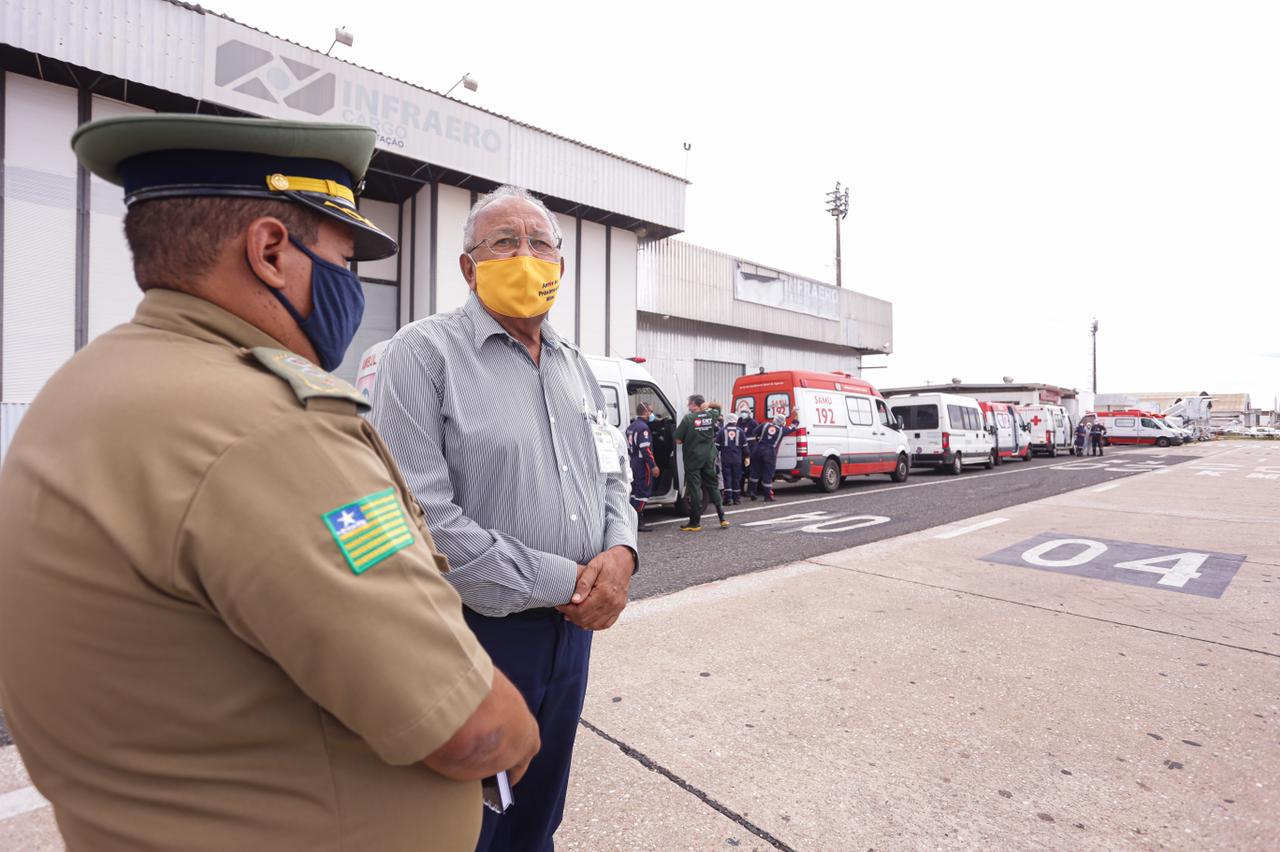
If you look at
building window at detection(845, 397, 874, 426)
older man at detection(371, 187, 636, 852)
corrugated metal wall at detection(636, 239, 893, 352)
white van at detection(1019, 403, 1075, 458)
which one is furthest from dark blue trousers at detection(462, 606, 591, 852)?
white van at detection(1019, 403, 1075, 458)

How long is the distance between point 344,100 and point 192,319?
46.5 feet

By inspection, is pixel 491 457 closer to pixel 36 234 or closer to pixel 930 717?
pixel 930 717

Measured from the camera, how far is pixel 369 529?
2.68 ft

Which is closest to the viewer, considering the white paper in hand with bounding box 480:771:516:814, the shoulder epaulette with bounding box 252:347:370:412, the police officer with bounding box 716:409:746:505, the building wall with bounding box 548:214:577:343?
the shoulder epaulette with bounding box 252:347:370:412

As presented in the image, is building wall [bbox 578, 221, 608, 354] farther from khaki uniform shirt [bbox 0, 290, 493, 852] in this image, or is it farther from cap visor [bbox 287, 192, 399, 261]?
khaki uniform shirt [bbox 0, 290, 493, 852]

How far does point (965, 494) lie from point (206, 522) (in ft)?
44.5

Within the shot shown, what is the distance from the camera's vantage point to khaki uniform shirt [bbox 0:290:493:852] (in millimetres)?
729

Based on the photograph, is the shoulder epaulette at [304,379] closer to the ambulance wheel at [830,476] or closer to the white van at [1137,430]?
the ambulance wheel at [830,476]

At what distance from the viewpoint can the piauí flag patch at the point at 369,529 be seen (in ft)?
2.57

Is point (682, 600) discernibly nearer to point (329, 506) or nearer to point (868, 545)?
point (868, 545)

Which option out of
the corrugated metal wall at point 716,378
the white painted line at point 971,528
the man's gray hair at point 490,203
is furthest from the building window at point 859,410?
the man's gray hair at point 490,203

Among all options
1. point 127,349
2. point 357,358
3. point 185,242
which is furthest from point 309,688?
point 357,358

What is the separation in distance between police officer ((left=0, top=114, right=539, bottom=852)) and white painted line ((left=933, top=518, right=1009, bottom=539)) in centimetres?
758

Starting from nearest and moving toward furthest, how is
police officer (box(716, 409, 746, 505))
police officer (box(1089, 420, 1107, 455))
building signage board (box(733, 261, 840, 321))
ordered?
police officer (box(716, 409, 746, 505)) → building signage board (box(733, 261, 840, 321)) → police officer (box(1089, 420, 1107, 455))
